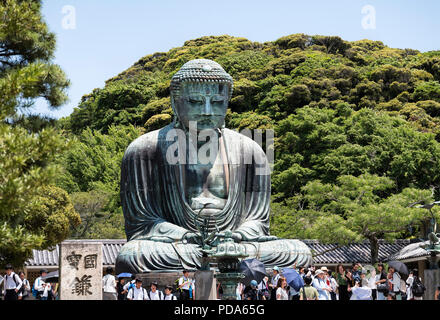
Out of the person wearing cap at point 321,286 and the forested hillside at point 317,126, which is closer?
the person wearing cap at point 321,286

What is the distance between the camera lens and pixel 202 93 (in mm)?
15680

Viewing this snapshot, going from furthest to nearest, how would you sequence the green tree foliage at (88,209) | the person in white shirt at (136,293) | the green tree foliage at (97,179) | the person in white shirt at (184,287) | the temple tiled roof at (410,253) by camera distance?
the green tree foliage at (88,209), the green tree foliage at (97,179), the temple tiled roof at (410,253), the person in white shirt at (184,287), the person in white shirt at (136,293)

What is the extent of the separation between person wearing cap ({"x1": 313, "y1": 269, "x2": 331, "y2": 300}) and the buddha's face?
488 centimetres

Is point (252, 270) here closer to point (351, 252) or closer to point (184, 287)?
point (184, 287)

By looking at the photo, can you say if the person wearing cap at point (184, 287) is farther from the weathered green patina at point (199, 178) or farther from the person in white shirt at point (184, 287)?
the weathered green patina at point (199, 178)

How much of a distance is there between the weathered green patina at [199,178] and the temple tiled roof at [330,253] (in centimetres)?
1124

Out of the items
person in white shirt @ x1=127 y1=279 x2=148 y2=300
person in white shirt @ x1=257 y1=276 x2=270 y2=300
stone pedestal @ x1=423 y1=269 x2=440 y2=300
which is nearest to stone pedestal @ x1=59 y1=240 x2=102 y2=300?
person in white shirt @ x1=127 y1=279 x2=148 y2=300

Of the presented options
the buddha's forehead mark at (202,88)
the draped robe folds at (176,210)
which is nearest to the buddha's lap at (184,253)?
the draped robe folds at (176,210)

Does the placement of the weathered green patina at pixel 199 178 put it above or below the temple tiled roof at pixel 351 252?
above

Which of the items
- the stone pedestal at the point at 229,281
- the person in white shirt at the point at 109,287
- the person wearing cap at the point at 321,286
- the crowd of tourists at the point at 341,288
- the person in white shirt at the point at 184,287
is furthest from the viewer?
the person in white shirt at the point at 184,287

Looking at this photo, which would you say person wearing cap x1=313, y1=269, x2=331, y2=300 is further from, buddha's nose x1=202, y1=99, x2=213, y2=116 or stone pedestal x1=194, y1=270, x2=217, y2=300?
buddha's nose x1=202, y1=99, x2=213, y2=116

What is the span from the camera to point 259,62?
4712cm

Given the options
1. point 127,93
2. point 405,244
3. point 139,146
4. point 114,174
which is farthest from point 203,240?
point 127,93

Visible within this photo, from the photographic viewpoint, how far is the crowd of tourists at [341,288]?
35.7 feet
